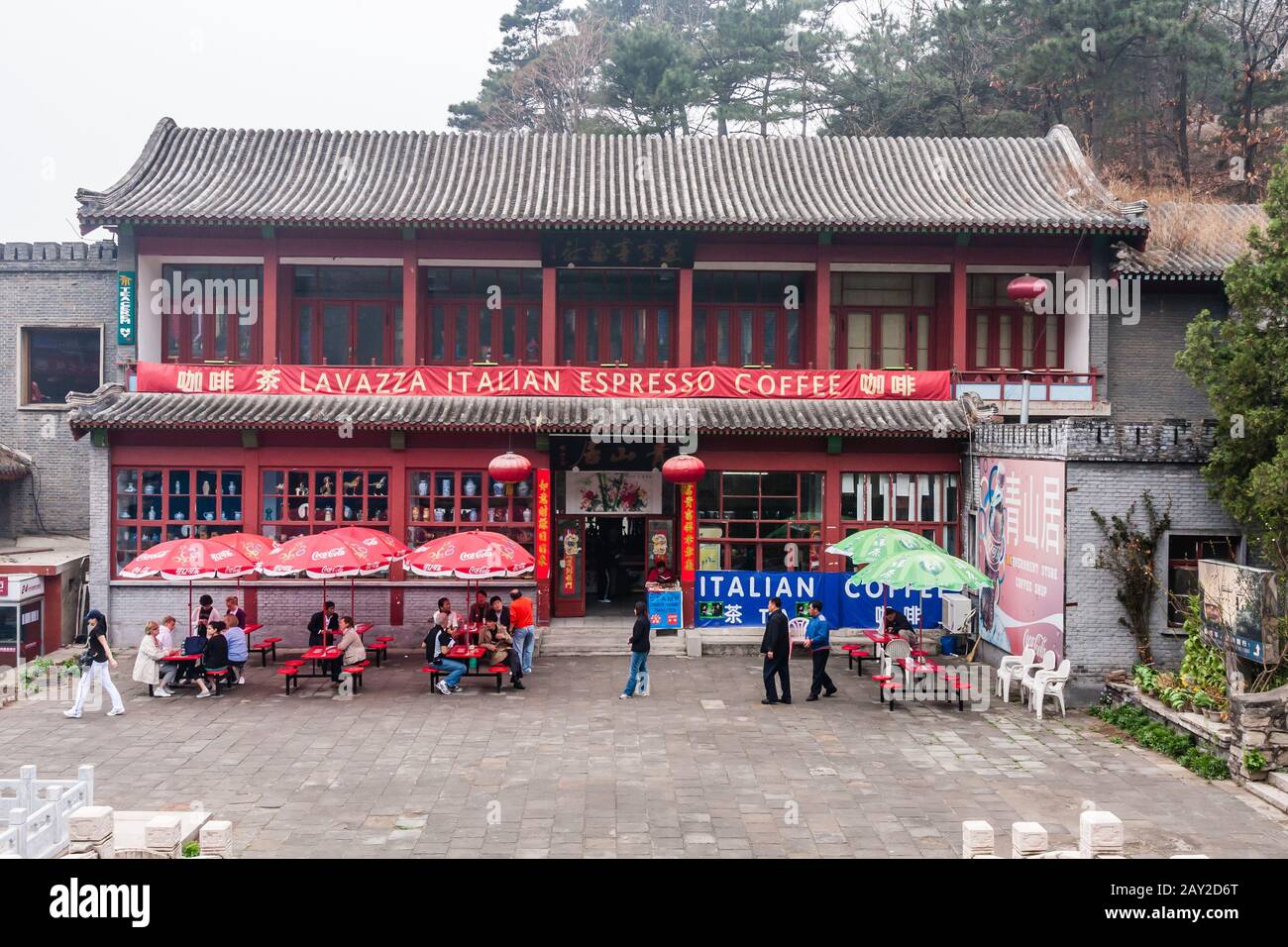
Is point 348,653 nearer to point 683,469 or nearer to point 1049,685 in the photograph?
point 683,469

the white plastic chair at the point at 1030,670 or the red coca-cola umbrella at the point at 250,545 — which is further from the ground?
the red coca-cola umbrella at the point at 250,545

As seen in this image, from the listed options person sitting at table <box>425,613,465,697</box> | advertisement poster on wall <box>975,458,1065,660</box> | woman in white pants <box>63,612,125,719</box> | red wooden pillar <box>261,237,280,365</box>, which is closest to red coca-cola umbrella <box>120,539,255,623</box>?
woman in white pants <box>63,612,125,719</box>

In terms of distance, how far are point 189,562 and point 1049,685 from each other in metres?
11.8

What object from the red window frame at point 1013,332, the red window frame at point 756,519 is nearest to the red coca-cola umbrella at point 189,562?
the red window frame at point 756,519

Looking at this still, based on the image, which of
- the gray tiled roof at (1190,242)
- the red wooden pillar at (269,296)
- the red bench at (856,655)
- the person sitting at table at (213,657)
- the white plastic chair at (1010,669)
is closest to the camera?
the white plastic chair at (1010,669)

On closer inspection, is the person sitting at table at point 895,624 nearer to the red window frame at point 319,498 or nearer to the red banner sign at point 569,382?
the red banner sign at point 569,382

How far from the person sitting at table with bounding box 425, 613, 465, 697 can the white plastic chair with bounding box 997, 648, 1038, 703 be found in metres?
7.53

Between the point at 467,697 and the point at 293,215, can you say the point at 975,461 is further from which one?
the point at 293,215

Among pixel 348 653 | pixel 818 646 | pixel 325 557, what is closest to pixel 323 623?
pixel 348 653

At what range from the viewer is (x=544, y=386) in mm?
19344

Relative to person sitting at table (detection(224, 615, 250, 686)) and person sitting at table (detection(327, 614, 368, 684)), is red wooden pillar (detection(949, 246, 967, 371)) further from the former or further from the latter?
person sitting at table (detection(224, 615, 250, 686))

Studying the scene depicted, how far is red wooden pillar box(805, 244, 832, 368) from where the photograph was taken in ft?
65.2

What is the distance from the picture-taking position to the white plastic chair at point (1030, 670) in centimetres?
1400

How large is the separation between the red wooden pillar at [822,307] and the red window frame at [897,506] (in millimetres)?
2310
